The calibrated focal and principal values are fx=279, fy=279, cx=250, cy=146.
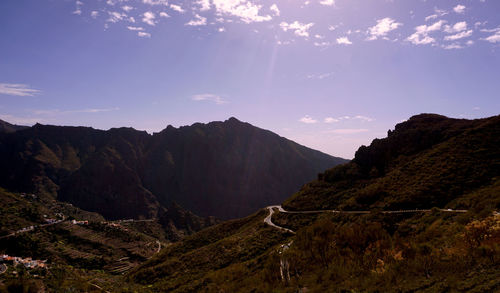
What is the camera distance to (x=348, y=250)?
25.4 meters

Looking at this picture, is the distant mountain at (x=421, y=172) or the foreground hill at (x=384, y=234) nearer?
the foreground hill at (x=384, y=234)

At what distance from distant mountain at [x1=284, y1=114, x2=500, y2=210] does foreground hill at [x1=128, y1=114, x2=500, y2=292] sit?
20 centimetres

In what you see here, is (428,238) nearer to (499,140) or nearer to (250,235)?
(250,235)

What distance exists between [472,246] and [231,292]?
898 inches

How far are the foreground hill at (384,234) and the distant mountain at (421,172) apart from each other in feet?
0.66

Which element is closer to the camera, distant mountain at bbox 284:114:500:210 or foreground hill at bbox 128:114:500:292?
foreground hill at bbox 128:114:500:292

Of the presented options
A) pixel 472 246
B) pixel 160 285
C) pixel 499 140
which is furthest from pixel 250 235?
pixel 499 140

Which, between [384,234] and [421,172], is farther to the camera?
[421,172]

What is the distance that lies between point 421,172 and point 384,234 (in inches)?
1274

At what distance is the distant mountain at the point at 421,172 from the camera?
4191cm

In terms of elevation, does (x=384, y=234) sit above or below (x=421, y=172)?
below

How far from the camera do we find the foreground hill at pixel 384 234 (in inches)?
726

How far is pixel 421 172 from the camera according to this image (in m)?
51.2

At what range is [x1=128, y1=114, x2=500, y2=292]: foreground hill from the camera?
1844cm
